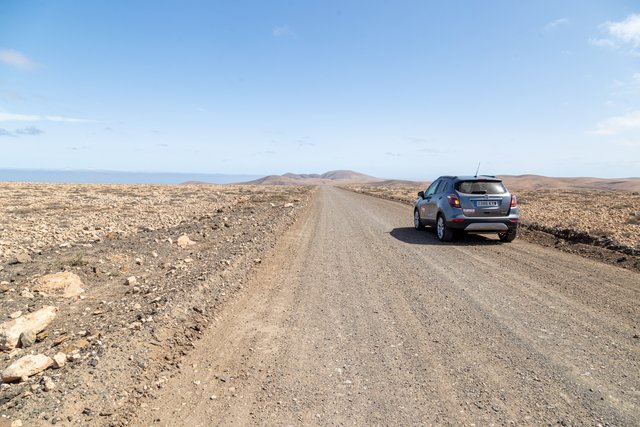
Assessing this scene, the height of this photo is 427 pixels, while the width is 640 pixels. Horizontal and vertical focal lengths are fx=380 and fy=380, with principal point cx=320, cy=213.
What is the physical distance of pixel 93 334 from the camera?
4.23 m

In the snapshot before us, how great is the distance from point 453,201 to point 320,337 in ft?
23.9

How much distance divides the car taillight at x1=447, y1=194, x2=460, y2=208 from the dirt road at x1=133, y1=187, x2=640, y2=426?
132 inches

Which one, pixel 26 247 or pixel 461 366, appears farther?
pixel 26 247

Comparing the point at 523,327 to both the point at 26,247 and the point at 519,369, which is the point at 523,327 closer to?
the point at 519,369

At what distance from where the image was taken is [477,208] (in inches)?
397

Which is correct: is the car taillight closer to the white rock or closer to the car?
the car

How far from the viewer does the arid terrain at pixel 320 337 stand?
2930mm

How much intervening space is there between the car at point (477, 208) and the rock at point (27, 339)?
9.08 metres

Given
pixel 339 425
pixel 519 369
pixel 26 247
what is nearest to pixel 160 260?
pixel 26 247

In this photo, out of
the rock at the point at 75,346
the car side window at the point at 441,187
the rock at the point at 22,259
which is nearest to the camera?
the rock at the point at 75,346

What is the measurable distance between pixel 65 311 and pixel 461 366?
505 cm

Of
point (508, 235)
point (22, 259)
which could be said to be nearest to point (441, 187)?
point (508, 235)

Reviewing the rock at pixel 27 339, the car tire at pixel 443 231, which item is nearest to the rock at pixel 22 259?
the rock at pixel 27 339

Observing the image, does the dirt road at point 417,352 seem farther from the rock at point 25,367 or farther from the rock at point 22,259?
the rock at point 22,259
